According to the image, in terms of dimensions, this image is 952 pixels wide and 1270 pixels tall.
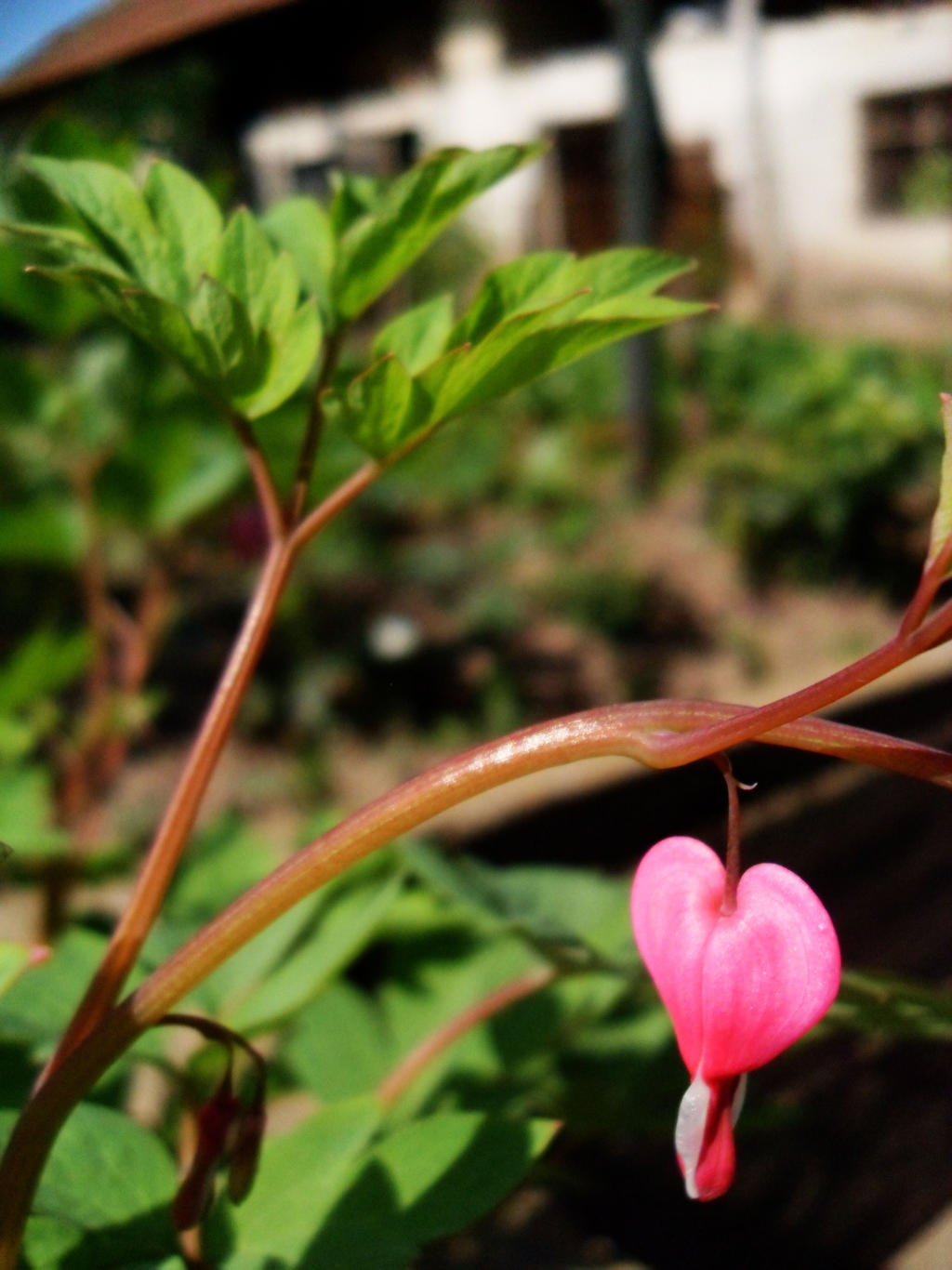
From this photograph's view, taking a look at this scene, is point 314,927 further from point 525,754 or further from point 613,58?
point 613,58

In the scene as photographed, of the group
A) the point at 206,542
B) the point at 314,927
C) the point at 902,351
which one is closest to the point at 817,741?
the point at 314,927

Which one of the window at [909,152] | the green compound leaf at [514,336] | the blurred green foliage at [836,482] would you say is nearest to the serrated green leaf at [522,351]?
the green compound leaf at [514,336]

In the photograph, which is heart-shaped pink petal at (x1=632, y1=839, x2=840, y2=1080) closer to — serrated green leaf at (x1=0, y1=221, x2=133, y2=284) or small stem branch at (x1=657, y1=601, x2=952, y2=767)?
small stem branch at (x1=657, y1=601, x2=952, y2=767)

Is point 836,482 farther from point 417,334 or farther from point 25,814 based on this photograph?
point 417,334

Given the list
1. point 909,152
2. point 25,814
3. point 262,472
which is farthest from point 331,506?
point 909,152

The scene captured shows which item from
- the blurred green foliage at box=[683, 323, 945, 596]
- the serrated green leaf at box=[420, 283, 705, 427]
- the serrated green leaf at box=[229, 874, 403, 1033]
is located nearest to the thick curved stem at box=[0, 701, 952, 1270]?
the serrated green leaf at box=[420, 283, 705, 427]

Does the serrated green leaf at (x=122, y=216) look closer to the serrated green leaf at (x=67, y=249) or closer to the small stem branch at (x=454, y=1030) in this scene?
the serrated green leaf at (x=67, y=249)
